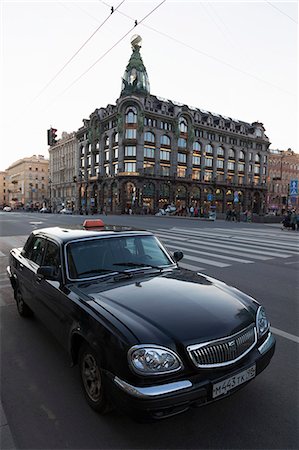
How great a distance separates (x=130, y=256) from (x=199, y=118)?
234 feet

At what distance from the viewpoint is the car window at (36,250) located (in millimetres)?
3891

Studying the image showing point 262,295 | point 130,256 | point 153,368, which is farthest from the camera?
point 262,295

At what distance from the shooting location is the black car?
206 cm

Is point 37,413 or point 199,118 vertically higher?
point 199,118

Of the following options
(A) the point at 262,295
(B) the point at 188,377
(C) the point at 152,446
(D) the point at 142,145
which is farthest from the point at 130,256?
(D) the point at 142,145

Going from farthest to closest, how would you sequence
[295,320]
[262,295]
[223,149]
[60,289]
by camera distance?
[223,149]
[262,295]
[295,320]
[60,289]

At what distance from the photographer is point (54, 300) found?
124 inches

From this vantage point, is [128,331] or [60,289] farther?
[60,289]

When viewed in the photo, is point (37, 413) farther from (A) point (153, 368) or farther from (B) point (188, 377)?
(B) point (188, 377)

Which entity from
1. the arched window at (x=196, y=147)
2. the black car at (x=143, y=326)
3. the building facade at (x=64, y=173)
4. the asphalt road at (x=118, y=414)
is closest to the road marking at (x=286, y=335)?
the asphalt road at (x=118, y=414)

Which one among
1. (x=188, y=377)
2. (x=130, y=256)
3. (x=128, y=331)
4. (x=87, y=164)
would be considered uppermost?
(x=87, y=164)

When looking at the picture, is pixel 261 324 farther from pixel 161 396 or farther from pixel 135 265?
pixel 135 265

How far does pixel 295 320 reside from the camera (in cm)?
448

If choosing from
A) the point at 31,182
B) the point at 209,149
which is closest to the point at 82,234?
the point at 209,149
